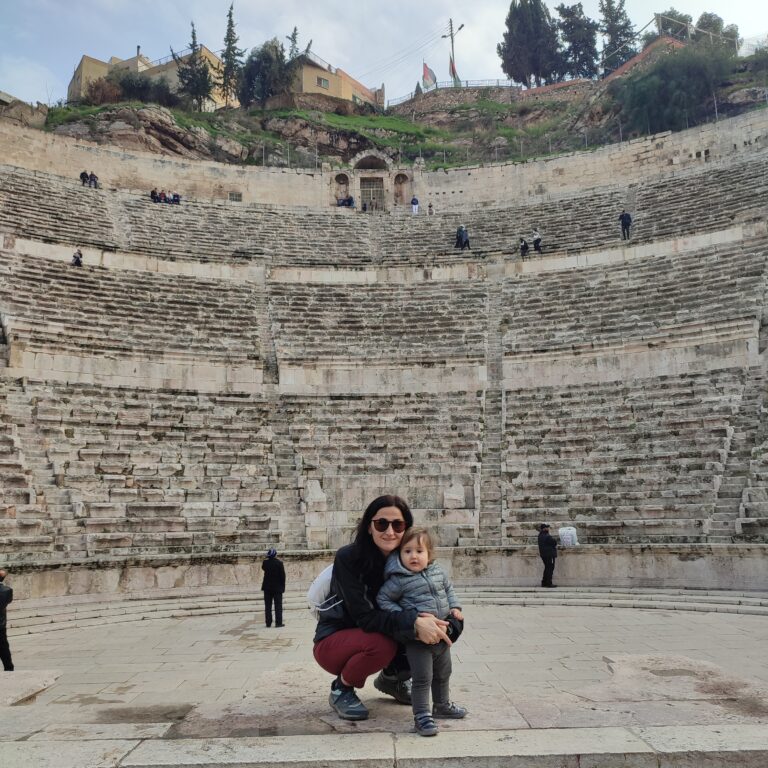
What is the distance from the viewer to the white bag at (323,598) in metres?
3.66

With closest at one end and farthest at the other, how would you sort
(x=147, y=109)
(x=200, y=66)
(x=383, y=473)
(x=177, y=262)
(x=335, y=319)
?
(x=383, y=473) → (x=335, y=319) → (x=177, y=262) → (x=147, y=109) → (x=200, y=66)

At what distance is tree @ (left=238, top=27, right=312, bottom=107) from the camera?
45656mm

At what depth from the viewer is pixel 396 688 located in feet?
12.7

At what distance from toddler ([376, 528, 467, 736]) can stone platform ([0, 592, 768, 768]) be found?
20 cm

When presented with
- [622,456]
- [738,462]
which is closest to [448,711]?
[738,462]

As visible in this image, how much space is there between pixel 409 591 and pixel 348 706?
2.26 ft

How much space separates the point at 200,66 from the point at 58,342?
35.7 metres

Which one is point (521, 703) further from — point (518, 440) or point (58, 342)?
point (58, 342)

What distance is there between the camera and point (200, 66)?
44.7 meters

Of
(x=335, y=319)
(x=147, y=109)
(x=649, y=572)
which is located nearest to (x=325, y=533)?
(x=649, y=572)

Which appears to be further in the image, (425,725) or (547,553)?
(547,553)

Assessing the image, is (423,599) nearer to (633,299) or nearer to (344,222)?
(633,299)

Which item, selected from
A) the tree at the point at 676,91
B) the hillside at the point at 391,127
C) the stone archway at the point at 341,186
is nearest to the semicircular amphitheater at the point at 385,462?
the stone archway at the point at 341,186

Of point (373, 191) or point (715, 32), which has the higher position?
point (715, 32)
